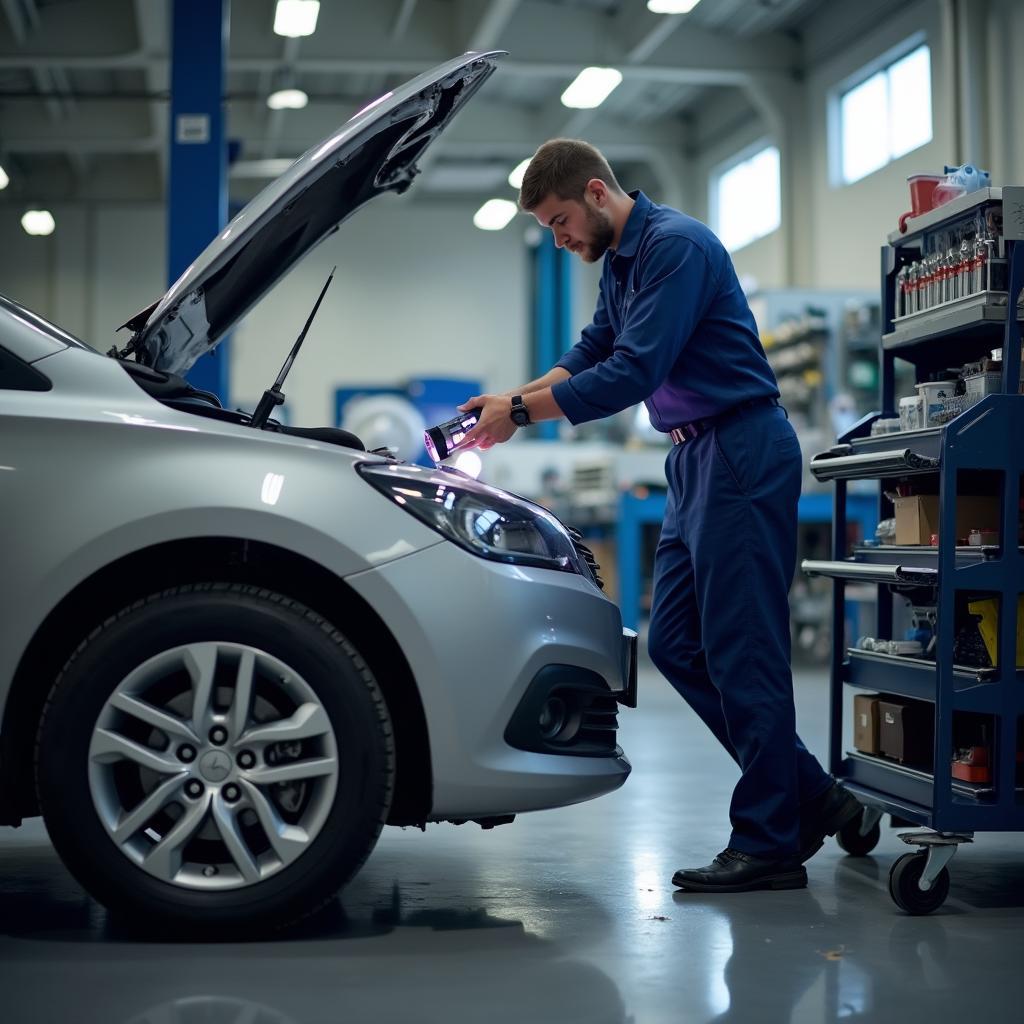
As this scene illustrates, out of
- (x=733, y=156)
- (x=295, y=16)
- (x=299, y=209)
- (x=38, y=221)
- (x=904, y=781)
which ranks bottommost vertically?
(x=904, y=781)

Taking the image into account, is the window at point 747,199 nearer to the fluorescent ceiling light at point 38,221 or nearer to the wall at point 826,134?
the wall at point 826,134

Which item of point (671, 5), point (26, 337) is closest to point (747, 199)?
point (671, 5)

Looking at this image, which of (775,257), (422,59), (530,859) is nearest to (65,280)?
(422,59)

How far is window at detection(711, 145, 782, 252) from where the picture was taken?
14930 millimetres

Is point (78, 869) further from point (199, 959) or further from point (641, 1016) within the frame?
point (641, 1016)

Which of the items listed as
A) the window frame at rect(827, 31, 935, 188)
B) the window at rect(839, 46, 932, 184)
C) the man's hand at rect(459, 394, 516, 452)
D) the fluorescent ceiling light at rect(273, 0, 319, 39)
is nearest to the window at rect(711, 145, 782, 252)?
the window frame at rect(827, 31, 935, 188)

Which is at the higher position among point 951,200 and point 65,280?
point 65,280

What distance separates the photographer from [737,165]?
52.2ft

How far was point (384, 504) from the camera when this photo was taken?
2287 millimetres

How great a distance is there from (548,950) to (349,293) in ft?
58.2

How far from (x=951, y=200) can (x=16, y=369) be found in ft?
6.54

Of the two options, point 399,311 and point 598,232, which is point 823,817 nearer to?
point 598,232

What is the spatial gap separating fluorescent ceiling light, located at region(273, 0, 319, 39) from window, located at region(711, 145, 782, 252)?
19.8 feet

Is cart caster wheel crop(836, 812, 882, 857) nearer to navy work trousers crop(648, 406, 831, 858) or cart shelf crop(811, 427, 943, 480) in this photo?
navy work trousers crop(648, 406, 831, 858)
